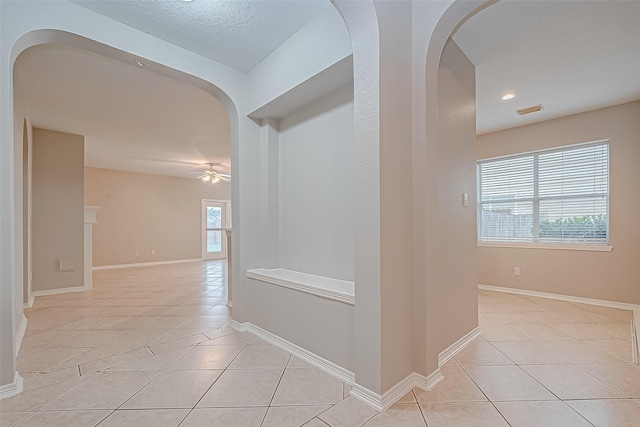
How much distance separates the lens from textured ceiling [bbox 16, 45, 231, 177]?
2.79 meters

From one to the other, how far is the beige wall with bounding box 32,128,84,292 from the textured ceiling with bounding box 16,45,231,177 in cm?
32

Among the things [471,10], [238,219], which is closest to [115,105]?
[238,219]

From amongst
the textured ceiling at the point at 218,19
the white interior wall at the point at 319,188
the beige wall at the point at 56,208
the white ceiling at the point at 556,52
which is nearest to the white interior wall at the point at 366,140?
the textured ceiling at the point at 218,19

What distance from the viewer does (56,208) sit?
451 cm

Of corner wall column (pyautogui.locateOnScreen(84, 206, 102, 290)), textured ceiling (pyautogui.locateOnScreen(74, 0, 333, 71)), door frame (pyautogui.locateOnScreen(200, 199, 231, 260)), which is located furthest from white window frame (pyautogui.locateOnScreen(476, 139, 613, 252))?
door frame (pyautogui.locateOnScreen(200, 199, 231, 260))

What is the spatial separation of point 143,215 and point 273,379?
7.38 meters

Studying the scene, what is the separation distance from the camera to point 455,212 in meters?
2.31

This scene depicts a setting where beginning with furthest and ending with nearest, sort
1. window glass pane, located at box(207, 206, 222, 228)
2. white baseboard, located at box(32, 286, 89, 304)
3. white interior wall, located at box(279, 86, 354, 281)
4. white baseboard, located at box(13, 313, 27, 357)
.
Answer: window glass pane, located at box(207, 206, 222, 228) < white baseboard, located at box(32, 286, 89, 304) < white baseboard, located at box(13, 313, 27, 357) < white interior wall, located at box(279, 86, 354, 281)

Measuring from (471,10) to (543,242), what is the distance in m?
3.80

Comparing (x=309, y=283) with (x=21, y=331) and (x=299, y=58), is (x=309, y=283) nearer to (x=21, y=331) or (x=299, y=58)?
(x=299, y=58)

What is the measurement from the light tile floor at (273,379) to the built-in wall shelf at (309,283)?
0.55m

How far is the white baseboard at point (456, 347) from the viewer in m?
2.16

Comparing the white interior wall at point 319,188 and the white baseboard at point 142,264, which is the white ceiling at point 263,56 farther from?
the white baseboard at point 142,264

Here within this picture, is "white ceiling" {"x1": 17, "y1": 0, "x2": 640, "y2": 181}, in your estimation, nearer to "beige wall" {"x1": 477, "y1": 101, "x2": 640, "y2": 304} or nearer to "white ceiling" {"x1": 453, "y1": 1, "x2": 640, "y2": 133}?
"white ceiling" {"x1": 453, "y1": 1, "x2": 640, "y2": 133}
